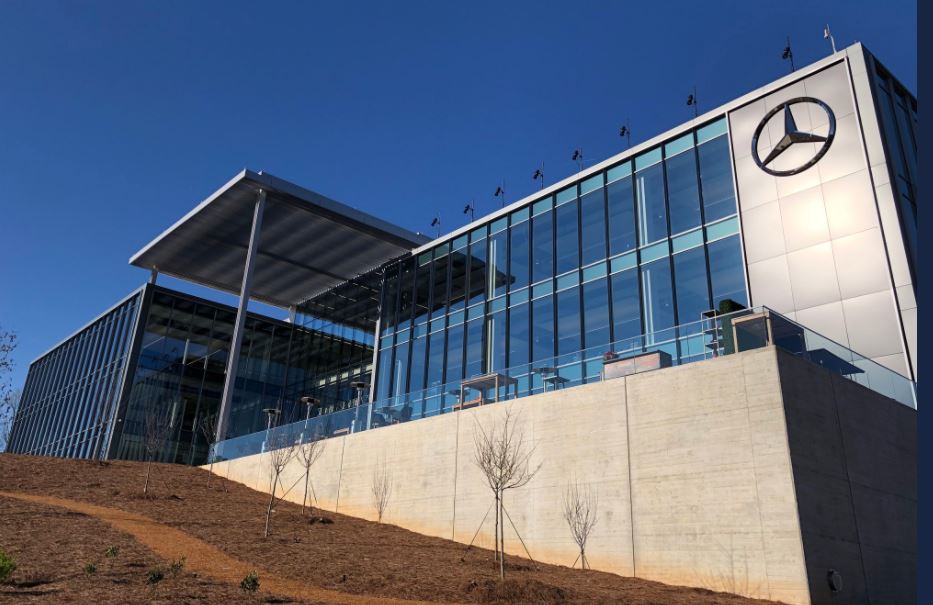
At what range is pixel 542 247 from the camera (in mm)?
28953

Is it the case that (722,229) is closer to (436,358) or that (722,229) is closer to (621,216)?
(621,216)

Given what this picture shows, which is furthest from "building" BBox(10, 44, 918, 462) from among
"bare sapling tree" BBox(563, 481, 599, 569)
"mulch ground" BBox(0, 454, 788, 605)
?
"mulch ground" BBox(0, 454, 788, 605)

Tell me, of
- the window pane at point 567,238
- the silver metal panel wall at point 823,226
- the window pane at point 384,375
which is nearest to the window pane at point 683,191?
the silver metal panel wall at point 823,226

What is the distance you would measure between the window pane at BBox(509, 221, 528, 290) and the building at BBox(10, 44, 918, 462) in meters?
0.09

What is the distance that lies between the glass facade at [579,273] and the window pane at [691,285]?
37 millimetres

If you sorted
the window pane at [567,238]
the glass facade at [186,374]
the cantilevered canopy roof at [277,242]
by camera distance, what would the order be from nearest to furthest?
the window pane at [567,238], the cantilevered canopy roof at [277,242], the glass facade at [186,374]

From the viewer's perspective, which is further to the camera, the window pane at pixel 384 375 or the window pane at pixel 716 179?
the window pane at pixel 384 375

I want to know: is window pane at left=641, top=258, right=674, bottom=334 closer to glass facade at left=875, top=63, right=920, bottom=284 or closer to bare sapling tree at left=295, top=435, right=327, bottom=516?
glass facade at left=875, top=63, right=920, bottom=284

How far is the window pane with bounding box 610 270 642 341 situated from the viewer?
24.1 meters

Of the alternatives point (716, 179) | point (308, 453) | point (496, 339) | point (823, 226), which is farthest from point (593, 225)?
point (308, 453)

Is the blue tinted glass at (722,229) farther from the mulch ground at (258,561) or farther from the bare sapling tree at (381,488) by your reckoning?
the bare sapling tree at (381,488)

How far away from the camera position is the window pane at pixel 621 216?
1011 inches

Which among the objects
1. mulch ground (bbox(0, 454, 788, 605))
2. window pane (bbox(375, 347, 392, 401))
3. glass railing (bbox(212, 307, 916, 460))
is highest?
window pane (bbox(375, 347, 392, 401))

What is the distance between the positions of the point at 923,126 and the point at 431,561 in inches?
595
